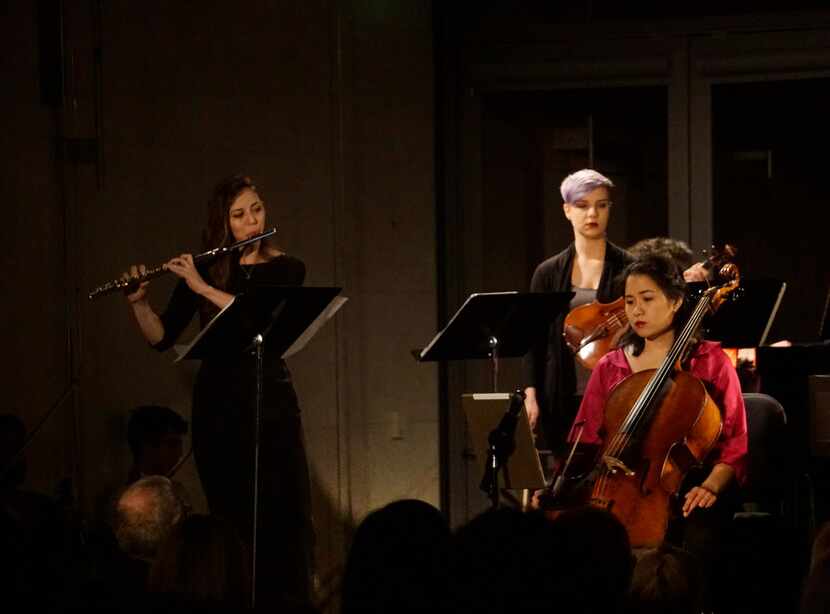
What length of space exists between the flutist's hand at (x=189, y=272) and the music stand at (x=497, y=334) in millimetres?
839

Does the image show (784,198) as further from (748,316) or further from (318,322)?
(318,322)

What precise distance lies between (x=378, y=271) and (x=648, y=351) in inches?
96.0

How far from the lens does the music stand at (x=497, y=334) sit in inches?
191

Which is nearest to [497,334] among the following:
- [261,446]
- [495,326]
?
[495,326]

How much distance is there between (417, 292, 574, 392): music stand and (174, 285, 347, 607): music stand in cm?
41

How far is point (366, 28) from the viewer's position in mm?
7125

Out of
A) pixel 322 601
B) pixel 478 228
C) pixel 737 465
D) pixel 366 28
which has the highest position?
pixel 366 28

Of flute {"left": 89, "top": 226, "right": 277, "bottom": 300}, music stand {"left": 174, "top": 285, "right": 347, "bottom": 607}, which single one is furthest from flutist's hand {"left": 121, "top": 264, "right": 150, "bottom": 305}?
music stand {"left": 174, "top": 285, "right": 347, "bottom": 607}

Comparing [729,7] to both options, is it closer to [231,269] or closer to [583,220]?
[583,220]

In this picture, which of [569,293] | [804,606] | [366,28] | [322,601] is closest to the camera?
[804,606]

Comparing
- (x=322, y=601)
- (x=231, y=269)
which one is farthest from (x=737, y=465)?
(x=322, y=601)

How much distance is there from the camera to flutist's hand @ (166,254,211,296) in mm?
5082

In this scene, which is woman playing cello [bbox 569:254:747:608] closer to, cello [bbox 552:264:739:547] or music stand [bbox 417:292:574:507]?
cello [bbox 552:264:739:547]

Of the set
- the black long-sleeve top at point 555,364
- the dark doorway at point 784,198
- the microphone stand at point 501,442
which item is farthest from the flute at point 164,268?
the dark doorway at point 784,198
